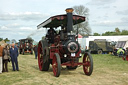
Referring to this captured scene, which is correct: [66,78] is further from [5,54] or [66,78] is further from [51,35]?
[5,54]

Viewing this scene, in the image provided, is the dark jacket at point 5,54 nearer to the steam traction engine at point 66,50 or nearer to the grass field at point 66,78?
the grass field at point 66,78

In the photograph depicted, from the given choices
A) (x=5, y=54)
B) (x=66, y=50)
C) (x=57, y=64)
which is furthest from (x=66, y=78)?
(x=5, y=54)

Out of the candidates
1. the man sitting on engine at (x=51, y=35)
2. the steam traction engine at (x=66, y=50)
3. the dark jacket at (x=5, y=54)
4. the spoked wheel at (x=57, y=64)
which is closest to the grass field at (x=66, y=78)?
the spoked wheel at (x=57, y=64)

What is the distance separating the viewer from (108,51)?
2339cm

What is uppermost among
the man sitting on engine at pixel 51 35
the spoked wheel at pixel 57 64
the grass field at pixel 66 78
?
the man sitting on engine at pixel 51 35

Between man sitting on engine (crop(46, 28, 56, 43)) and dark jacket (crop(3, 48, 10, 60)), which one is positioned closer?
dark jacket (crop(3, 48, 10, 60))

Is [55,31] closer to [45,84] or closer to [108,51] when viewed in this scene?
[45,84]

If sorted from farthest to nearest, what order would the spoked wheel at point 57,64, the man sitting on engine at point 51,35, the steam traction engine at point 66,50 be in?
1. the man sitting on engine at point 51,35
2. the steam traction engine at point 66,50
3. the spoked wheel at point 57,64

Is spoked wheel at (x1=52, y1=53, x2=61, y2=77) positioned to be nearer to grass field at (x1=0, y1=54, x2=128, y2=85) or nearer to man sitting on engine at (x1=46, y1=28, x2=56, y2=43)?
grass field at (x1=0, y1=54, x2=128, y2=85)

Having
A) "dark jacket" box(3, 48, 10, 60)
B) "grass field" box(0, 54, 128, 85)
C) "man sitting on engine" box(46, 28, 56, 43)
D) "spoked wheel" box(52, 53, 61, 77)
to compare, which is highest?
"man sitting on engine" box(46, 28, 56, 43)

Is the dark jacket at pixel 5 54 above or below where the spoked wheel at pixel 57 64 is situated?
above

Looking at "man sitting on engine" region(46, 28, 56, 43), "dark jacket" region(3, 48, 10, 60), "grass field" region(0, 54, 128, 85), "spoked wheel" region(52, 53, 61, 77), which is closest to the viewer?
"grass field" region(0, 54, 128, 85)

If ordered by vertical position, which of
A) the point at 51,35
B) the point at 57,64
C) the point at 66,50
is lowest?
the point at 57,64

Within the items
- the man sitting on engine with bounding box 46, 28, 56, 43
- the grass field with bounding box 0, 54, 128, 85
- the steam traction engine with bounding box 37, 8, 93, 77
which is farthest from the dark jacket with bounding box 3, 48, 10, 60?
the man sitting on engine with bounding box 46, 28, 56, 43
